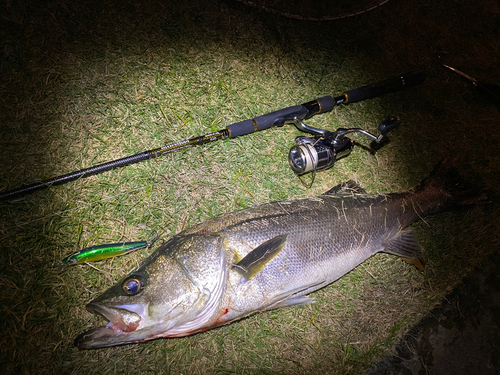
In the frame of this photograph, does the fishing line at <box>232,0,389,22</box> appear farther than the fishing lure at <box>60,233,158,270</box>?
Yes

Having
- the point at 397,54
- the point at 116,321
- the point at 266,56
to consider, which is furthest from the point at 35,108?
the point at 397,54

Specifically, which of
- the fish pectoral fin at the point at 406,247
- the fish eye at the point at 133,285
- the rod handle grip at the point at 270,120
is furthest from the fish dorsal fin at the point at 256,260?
the fish pectoral fin at the point at 406,247

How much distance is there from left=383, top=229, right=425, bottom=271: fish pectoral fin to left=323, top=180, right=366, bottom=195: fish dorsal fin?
549 millimetres

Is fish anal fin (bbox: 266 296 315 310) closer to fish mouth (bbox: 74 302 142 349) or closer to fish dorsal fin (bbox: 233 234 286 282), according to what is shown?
fish dorsal fin (bbox: 233 234 286 282)

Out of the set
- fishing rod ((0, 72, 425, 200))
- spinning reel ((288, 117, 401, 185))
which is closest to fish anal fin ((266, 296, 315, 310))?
spinning reel ((288, 117, 401, 185))

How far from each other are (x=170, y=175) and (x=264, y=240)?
3.88 ft

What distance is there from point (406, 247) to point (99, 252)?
2.78 m

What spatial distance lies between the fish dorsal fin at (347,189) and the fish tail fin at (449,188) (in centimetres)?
61

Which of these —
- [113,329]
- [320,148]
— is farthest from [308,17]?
[113,329]

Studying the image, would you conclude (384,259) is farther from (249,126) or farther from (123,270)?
(123,270)

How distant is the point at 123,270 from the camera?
2.64 metres

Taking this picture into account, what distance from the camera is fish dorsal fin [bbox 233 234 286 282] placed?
2150mm

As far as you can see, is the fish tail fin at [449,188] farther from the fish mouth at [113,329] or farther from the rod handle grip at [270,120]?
the fish mouth at [113,329]

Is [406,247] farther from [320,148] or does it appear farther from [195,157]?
[195,157]
